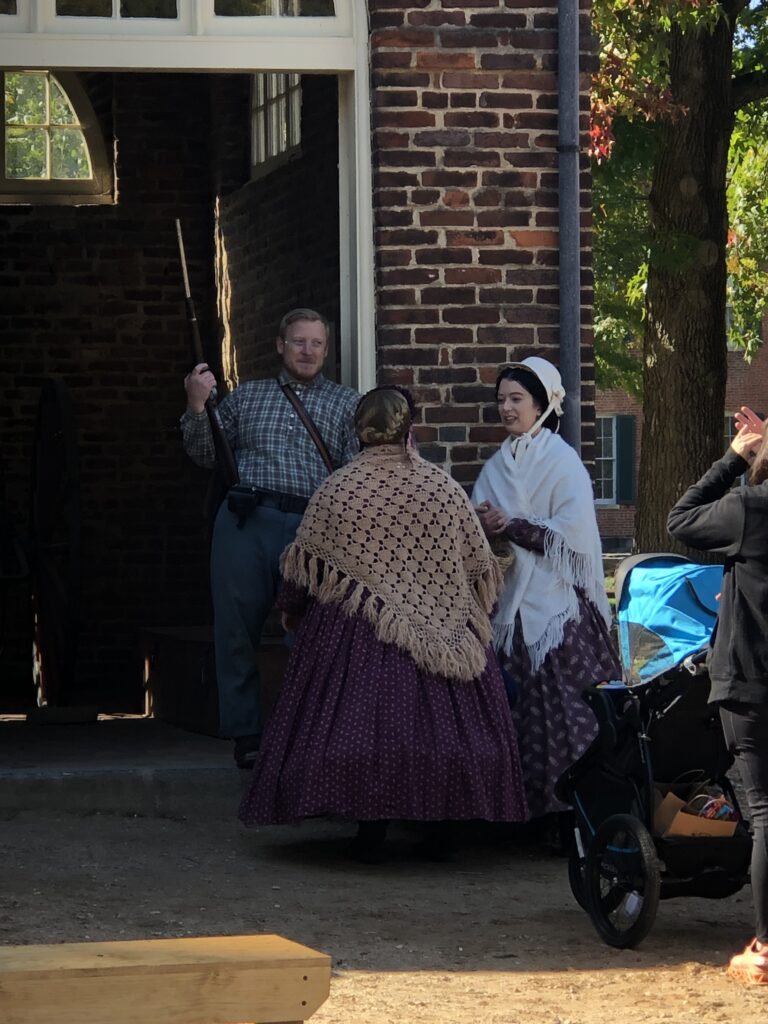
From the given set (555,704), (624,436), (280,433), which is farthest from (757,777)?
(624,436)

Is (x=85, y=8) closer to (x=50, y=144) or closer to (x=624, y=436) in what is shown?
(x=50, y=144)

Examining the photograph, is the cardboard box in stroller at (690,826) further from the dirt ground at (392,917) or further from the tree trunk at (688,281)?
the tree trunk at (688,281)

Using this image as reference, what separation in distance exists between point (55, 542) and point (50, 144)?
3.83 m

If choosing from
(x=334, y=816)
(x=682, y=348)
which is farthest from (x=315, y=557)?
(x=682, y=348)

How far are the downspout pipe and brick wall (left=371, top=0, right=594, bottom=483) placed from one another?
58 mm

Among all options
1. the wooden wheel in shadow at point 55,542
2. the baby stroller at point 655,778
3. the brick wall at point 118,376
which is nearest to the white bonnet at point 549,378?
the baby stroller at point 655,778

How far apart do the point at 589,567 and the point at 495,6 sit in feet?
7.65

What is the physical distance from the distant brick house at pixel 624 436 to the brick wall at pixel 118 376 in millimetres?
21558

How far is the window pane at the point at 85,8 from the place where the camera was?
7.89 m

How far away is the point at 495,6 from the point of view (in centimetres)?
792

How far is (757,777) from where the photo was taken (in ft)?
17.2

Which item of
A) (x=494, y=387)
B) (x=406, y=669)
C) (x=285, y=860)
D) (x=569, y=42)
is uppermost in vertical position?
(x=569, y=42)

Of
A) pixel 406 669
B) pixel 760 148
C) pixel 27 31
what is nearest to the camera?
pixel 406 669

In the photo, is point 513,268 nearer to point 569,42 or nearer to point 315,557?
point 569,42
